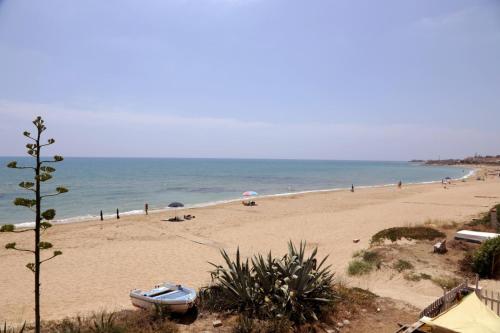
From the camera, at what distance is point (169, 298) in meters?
7.30

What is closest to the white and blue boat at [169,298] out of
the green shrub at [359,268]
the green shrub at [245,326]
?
the green shrub at [245,326]

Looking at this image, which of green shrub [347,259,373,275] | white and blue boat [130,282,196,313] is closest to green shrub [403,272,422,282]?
green shrub [347,259,373,275]

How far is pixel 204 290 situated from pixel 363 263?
619cm

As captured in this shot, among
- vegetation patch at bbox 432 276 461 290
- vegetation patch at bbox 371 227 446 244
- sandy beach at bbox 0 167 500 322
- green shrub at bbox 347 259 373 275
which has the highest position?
vegetation patch at bbox 371 227 446 244

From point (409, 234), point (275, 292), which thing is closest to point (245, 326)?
point (275, 292)

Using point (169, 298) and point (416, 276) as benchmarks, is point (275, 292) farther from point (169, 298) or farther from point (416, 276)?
point (416, 276)

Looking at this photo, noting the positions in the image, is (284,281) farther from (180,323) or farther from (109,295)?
(109,295)

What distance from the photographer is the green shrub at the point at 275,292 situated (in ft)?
21.4

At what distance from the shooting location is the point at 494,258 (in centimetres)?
1004

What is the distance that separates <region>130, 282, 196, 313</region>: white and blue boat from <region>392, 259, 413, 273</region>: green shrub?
264 inches

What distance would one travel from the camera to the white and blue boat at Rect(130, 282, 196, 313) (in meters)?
6.84

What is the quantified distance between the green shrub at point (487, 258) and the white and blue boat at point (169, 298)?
8.36m

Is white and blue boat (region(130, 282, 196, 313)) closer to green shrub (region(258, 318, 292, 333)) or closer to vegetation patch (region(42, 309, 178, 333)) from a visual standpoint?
vegetation patch (region(42, 309, 178, 333))

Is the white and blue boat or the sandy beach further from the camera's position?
the sandy beach
